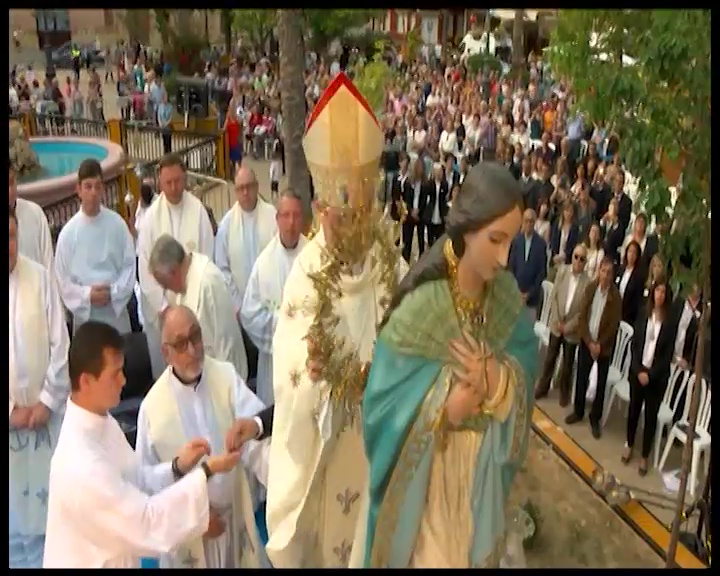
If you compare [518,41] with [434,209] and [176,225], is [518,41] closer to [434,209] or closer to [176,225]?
[434,209]

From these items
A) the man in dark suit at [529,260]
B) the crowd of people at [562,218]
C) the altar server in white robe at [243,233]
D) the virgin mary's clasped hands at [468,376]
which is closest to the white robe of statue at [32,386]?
the altar server in white robe at [243,233]

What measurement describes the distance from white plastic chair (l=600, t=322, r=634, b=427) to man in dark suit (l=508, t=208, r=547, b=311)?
1.00 meters

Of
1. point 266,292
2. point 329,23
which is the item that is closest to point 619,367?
point 266,292

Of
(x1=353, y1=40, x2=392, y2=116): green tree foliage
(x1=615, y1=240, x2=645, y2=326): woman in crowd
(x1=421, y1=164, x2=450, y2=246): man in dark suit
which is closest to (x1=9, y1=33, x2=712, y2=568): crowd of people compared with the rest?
(x1=615, y1=240, x2=645, y2=326): woman in crowd

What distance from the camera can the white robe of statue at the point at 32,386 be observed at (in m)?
4.69

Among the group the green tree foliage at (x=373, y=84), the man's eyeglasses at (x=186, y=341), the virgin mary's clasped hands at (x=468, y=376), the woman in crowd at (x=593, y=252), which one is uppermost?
the green tree foliage at (x=373, y=84)

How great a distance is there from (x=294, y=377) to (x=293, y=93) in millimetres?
6501

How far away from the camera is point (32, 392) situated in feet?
15.6

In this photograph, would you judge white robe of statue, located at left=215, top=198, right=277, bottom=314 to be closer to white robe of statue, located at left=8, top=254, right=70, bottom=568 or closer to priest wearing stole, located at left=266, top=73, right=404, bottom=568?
white robe of statue, located at left=8, top=254, right=70, bottom=568

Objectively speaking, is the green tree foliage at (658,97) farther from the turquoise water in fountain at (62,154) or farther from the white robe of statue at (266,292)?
the turquoise water in fountain at (62,154)

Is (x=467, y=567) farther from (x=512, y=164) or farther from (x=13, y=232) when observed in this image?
(x=512, y=164)

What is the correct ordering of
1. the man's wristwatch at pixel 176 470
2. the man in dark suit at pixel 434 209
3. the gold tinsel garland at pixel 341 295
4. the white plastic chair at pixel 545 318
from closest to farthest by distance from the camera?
the man's wristwatch at pixel 176 470
the gold tinsel garland at pixel 341 295
the white plastic chair at pixel 545 318
the man in dark suit at pixel 434 209

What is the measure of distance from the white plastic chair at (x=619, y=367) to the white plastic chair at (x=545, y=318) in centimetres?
62

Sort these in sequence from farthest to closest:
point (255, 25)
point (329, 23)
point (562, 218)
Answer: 1. point (329, 23)
2. point (255, 25)
3. point (562, 218)
